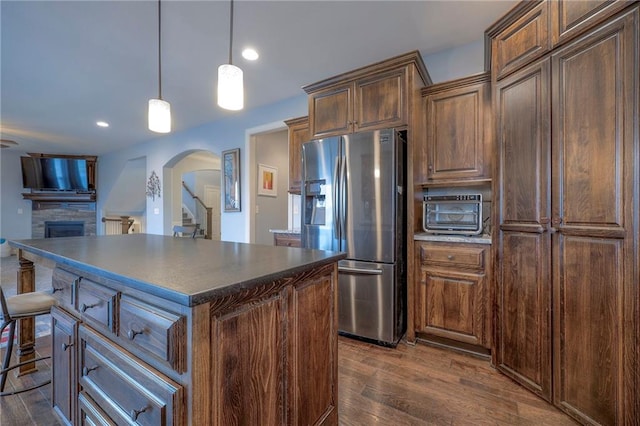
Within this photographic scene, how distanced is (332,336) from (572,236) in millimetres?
1411

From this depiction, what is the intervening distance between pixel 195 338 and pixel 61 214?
31.9 feet

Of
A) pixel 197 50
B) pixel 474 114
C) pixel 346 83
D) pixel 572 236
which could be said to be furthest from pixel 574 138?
pixel 197 50

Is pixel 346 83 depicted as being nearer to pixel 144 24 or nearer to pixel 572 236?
pixel 144 24

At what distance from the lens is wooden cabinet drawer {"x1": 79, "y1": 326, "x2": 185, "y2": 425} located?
0.76 m

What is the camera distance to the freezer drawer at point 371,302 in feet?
7.44

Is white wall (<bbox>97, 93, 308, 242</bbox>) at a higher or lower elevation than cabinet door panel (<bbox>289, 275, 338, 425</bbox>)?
higher

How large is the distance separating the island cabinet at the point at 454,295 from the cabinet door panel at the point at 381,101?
1.10 m

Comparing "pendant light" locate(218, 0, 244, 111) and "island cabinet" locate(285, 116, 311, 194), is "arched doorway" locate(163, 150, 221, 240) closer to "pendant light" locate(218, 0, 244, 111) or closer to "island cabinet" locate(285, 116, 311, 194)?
"island cabinet" locate(285, 116, 311, 194)

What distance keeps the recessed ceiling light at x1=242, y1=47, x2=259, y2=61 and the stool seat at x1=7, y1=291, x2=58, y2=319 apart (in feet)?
8.10

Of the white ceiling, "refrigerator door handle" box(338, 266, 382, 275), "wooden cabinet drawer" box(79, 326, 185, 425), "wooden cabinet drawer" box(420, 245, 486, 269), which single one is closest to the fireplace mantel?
the white ceiling

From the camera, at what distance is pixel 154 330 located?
2.57ft

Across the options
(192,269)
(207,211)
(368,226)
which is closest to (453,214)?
(368,226)

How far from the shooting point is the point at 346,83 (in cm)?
259

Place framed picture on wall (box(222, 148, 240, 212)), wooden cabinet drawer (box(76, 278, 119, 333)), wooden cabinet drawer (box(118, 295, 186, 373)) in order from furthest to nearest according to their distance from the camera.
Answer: framed picture on wall (box(222, 148, 240, 212)) < wooden cabinet drawer (box(76, 278, 119, 333)) < wooden cabinet drawer (box(118, 295, 186, 373))
